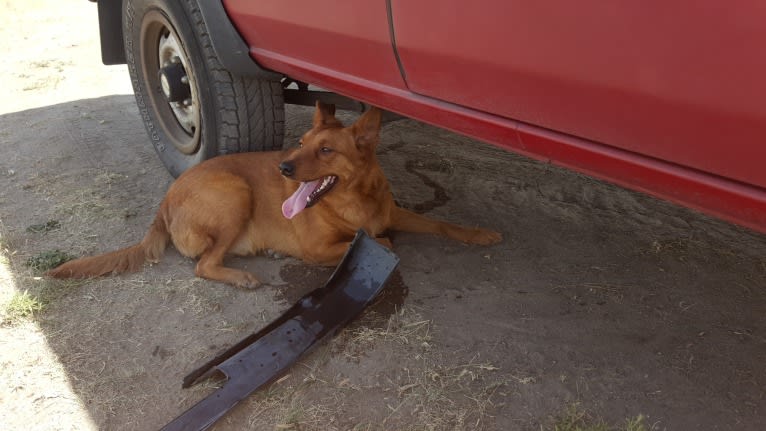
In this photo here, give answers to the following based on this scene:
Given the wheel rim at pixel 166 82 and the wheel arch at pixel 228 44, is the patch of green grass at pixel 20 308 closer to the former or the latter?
the wheel rim at pixel 166 82

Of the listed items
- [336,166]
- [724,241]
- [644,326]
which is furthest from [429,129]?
[644,326]

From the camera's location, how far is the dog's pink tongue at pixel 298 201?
3.21 m

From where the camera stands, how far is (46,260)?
11.2 ft

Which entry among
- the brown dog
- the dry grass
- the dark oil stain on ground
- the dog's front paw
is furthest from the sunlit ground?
the dog's front paw

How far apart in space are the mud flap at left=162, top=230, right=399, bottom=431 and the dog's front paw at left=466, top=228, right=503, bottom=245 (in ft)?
1.93

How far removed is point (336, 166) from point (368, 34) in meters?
0.98

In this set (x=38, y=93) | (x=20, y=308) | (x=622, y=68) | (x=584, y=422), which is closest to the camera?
(x=622, y=68)

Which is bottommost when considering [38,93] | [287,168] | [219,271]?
[38,93]

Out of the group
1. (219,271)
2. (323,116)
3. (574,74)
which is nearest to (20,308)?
(219,271)

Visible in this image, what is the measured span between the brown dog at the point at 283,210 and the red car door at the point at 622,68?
111cm

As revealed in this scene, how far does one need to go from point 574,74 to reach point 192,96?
8.68 ft

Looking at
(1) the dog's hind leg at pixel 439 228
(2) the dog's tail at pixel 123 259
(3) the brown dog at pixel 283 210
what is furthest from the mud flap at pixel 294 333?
(2) the dog's tail at pixel 123 259

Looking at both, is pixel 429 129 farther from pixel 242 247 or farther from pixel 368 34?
pixel 368 34

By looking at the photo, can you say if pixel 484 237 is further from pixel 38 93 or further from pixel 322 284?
pixel 38 93
